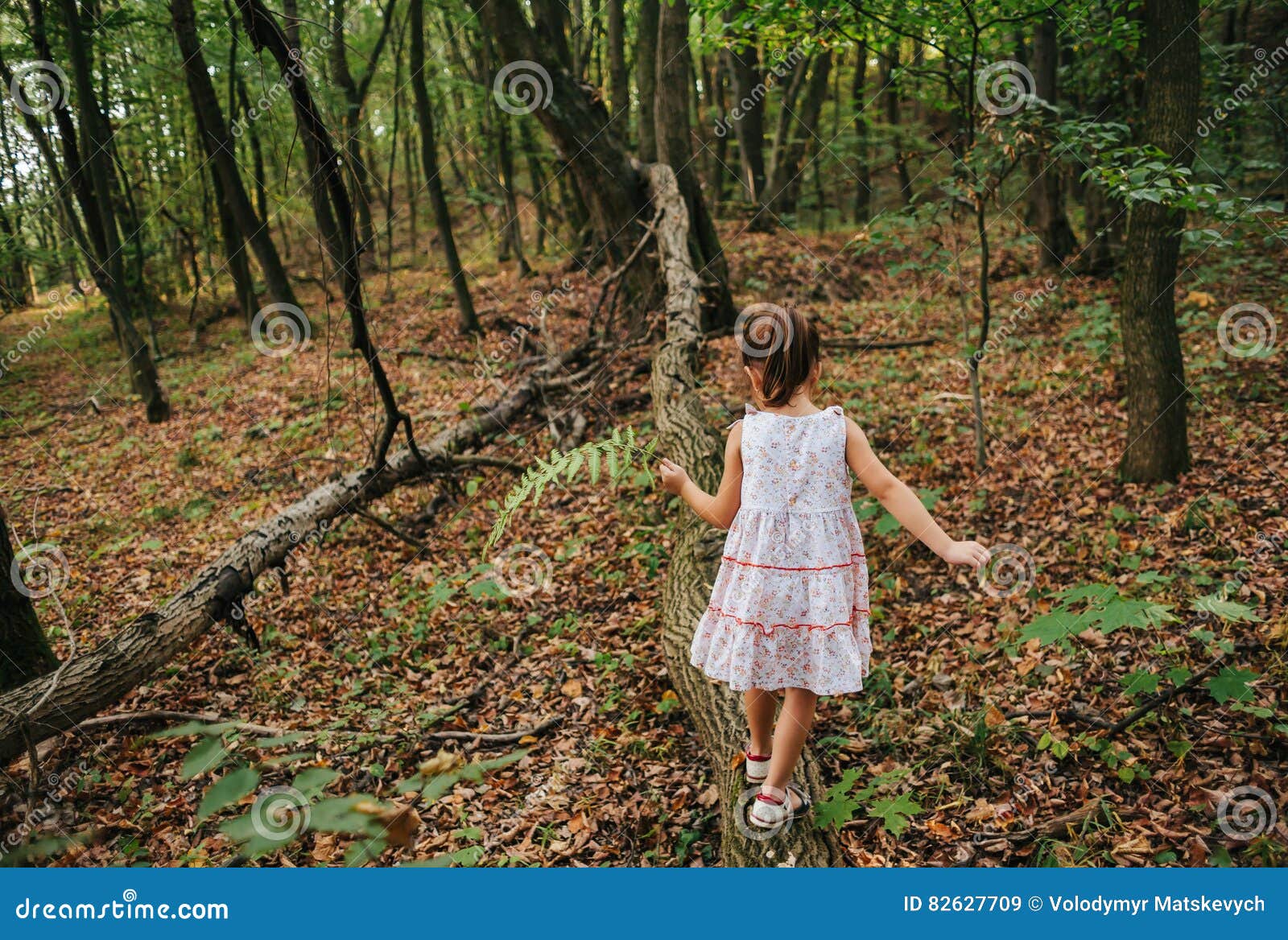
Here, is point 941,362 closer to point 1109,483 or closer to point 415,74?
point 1109,483

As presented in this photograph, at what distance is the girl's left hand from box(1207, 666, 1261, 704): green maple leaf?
1.33 metres

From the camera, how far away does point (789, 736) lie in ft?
8.79

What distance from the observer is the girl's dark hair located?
2.53m

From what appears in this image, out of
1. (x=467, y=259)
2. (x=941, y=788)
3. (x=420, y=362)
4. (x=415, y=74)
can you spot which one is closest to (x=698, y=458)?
(x=941, y=788)

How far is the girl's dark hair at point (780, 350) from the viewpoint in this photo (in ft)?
8.29

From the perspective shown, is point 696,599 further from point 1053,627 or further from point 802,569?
point 1053,627

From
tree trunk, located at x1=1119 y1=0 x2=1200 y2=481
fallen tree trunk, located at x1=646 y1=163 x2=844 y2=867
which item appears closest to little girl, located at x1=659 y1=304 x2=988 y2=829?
fallen tree trunk, located at x1=646 y1=163 x2=844 y2=867

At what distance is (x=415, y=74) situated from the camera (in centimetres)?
1101

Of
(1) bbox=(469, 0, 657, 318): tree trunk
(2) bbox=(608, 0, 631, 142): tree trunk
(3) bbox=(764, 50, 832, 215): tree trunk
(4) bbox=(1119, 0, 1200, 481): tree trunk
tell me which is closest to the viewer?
(4) bbox=(1119, 0, 1200, 481): tree trunk

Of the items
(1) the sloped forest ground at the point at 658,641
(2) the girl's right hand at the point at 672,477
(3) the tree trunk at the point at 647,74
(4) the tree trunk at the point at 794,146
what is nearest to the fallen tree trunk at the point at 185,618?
(1) the sloped forest ground at the point at 658,641

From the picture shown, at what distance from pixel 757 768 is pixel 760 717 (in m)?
0.22

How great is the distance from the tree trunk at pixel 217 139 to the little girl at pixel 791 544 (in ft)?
34.9

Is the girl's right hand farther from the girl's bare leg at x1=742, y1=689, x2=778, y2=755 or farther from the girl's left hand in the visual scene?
the girl's left hand

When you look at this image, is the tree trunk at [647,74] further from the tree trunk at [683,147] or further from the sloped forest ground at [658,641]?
the sloped forest ground at [658,641]
